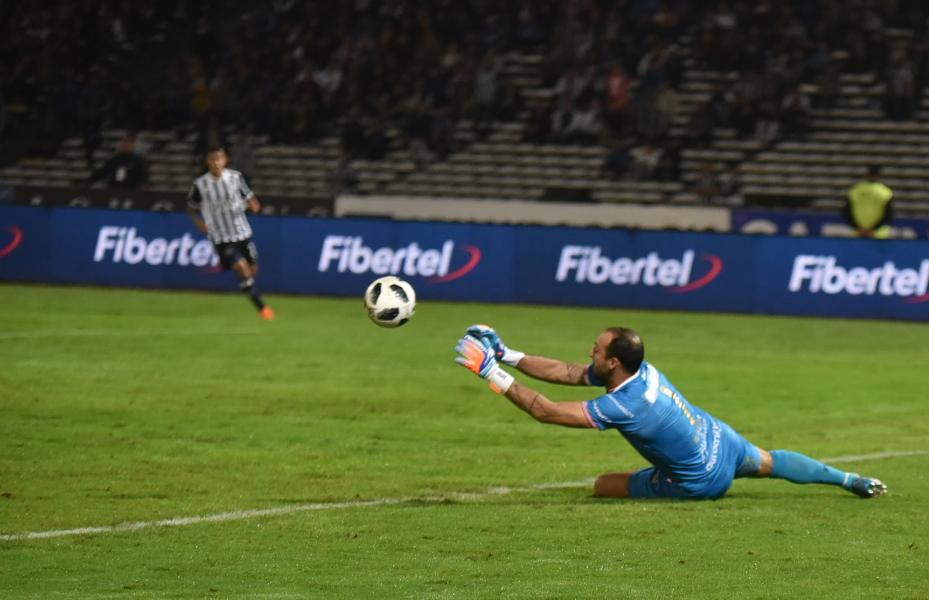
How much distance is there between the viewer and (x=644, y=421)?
10.8 m

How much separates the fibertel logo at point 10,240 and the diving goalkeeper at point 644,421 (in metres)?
20.2

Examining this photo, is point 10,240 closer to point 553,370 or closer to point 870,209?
point 870,209

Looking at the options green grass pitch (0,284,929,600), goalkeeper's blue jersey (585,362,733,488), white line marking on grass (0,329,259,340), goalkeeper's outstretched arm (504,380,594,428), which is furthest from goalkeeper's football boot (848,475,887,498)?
white line marking on grass (0,329,259,340)

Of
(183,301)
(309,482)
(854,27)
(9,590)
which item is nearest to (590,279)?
(183,301)

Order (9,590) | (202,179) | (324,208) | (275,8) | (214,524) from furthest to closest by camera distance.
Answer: (275,8), (324,208), (202,179), (214,524), (9,590)

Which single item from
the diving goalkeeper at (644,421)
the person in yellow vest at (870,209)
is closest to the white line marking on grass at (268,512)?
the diving goalkeeper at (644,421)

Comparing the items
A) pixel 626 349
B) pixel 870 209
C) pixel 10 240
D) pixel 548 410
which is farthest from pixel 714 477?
pixel 10 240

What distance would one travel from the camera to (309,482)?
39.5 feet

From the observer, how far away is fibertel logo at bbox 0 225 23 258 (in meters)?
30.0

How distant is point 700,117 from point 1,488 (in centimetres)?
2764

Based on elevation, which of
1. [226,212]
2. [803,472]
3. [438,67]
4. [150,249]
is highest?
[438,67]

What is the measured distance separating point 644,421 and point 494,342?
1.09m

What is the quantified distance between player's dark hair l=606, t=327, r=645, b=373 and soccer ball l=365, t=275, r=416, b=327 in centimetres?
234

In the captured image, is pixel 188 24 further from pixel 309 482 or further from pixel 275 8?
pixel 309 482
